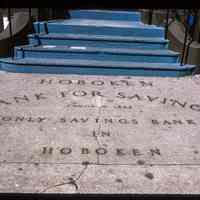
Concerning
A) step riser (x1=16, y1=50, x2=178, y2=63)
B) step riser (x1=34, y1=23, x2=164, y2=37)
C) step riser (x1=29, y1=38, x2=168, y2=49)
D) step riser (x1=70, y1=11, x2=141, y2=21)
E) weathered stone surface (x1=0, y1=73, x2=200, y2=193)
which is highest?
step riser (x1=70, y1=11, x2=141, y2=21)

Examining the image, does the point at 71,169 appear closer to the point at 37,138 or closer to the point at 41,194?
the point at 41,194

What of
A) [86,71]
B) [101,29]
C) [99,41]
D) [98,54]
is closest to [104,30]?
[101,29]

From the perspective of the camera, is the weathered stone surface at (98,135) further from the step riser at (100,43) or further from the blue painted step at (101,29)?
the blue painted step at (101,29)

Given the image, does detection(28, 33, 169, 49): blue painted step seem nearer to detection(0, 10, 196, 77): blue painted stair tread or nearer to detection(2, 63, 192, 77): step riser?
detection(0, 10, 196, 77): blue painted stair tread

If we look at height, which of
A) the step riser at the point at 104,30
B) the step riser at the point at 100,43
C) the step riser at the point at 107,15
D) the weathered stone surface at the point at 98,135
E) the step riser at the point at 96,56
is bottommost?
the weathered stone surface at the point at 98,135

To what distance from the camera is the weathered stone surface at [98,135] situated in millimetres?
1381

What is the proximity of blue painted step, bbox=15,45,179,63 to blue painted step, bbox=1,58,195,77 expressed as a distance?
0.89ft

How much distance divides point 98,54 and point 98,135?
7.78 ft

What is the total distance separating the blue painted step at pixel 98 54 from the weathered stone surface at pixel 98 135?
4.73ft

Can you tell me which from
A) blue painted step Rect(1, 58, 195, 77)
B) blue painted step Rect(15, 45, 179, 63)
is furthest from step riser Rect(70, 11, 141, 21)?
blue painted step Rect(1, 58, 195, 77)

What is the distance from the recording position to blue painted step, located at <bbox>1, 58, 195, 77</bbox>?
362 cm

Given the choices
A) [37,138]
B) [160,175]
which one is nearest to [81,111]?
[37,138]

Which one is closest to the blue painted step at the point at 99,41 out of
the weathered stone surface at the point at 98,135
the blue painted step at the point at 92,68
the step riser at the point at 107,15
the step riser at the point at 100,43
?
the step riser at the point at 100,43

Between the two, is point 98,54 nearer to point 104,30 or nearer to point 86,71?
point 86,71
